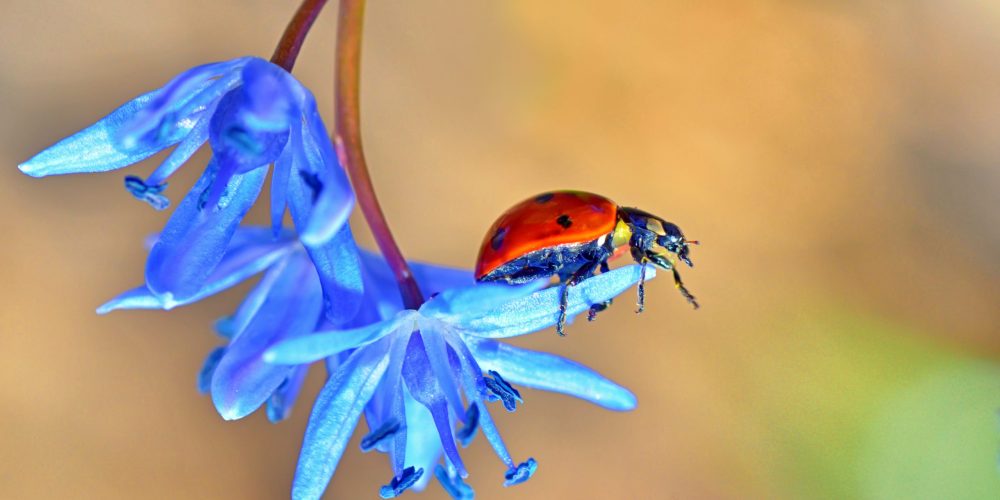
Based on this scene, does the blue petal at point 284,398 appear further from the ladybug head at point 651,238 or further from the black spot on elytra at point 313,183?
the ladybug head at point 651,238

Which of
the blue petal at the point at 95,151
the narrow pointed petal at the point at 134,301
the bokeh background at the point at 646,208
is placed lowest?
the bokeh background at the point at 646,208

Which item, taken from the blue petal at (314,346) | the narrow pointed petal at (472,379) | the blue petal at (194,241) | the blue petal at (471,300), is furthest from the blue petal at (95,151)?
the narrow pointed petal at (472,379)

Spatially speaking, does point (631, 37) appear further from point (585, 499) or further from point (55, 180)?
point (55, 180)

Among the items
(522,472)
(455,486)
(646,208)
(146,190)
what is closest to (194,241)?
(146,190)

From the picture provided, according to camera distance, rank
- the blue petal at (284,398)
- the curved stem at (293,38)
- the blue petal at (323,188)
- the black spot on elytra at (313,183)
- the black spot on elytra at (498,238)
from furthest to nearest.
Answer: the blue petal at (284,398) → the black spot on elytra at (498,238) → the curved stem at (293,38) → the black spot on elytra at (313,183) → the blue petal at (323,188)

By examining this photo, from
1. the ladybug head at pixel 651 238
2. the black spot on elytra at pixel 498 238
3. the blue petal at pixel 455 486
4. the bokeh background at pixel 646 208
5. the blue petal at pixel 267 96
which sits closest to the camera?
the blue petal at pixel 267 96

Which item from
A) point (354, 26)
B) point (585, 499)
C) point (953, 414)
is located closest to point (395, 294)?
point (354, 26)

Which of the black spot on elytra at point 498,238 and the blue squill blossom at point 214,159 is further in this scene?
the black spot on elytra at point 498,238

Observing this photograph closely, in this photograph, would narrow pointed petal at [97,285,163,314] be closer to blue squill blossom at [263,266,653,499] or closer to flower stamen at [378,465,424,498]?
blue squill blossom at [263,266,653,499]
